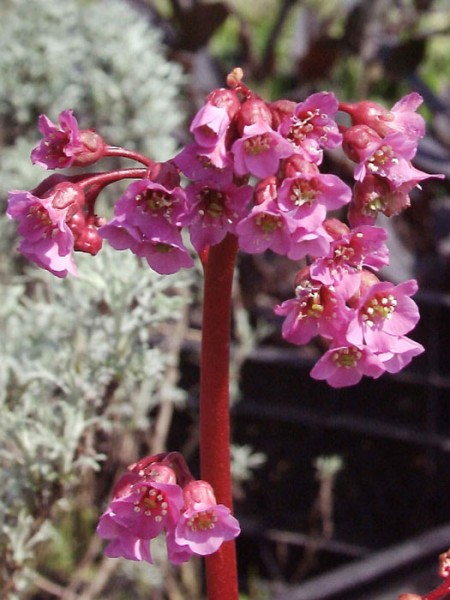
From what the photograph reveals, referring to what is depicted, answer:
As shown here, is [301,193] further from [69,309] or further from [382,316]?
[69,309]

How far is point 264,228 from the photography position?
0.66 m

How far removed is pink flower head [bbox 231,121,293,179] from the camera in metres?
0.64

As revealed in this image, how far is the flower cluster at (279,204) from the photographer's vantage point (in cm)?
66

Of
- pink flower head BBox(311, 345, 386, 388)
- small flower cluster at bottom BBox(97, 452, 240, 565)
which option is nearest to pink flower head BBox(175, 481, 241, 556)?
small flower cluster at bottom BBox(97, 452, 240, 565)

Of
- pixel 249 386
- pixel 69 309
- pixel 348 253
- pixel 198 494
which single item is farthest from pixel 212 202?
pixel 249 386

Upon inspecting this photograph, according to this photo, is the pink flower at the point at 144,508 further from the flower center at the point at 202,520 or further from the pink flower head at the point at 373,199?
the pink flower head at the point at 373,199

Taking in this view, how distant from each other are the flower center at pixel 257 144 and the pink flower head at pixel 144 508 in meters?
0.25

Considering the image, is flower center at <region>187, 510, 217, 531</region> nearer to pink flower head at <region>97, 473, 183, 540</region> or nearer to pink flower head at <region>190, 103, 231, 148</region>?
pink flower head at <region>97, 473, 183, 540</region>

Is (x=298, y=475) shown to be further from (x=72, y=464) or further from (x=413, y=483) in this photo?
(x=72, y=464)

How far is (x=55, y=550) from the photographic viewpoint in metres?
1.85

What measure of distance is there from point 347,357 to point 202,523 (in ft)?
0.53

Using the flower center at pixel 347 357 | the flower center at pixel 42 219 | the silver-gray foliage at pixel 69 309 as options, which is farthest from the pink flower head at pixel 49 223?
the silver-gray foliage at pixel 69 309

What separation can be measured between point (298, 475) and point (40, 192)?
1.57m

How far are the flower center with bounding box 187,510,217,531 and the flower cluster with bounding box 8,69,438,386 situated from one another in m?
0.13
